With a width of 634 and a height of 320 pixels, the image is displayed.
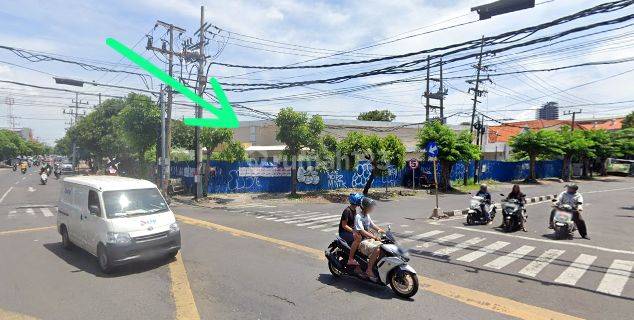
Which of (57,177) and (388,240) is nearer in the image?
(388,240)

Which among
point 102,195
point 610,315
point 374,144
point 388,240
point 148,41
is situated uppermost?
point 148,41

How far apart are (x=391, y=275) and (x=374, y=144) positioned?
18402 mm

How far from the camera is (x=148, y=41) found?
2317 centimetres

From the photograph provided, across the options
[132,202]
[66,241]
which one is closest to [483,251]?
[132,202]

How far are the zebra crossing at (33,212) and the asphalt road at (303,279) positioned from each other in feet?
9.21

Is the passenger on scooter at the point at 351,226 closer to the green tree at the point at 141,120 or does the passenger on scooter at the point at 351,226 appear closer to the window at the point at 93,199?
the window at the point at 93,199

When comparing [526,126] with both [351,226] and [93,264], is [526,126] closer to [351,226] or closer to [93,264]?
[351,226]

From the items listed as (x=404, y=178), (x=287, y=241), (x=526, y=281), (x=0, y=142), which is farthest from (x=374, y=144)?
(x=0, y=142)

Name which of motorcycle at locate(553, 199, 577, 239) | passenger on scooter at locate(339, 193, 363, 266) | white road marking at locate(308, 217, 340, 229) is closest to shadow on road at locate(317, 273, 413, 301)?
passenger on scooter at locate(339, 193, 363, 266)

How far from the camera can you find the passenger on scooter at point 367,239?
6.89 metres

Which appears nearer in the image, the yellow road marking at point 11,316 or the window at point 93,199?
the yellow road marking at point 11,316

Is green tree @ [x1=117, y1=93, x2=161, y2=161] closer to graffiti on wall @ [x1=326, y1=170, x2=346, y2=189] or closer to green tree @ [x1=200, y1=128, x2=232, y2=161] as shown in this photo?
green tree @ [x1=200, y1=128, x2=232, y2=161]

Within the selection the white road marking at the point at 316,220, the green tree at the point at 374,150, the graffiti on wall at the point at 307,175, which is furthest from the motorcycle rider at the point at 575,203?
the graffiti on wall at the point at 307,175

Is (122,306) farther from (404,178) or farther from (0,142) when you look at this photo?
(0,142)
